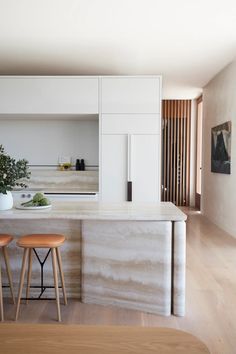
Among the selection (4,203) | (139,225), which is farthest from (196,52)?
(4,203)

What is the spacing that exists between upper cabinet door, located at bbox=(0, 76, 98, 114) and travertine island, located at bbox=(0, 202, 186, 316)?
246cm

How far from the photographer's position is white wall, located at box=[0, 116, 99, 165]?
18.9 feet

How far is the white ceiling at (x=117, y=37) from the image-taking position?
141 inches

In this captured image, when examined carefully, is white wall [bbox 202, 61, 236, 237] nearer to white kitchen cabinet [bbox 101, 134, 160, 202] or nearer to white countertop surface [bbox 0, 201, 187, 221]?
white kitchen cabinet [bbox 101, 134, 160, 202]

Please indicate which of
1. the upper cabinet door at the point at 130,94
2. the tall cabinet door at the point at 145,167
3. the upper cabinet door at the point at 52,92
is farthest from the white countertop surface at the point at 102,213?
the upper cabinet door at the point at 52,92

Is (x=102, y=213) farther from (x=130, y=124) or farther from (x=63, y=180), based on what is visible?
(x=63, y=180)

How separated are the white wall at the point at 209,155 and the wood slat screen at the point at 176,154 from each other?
1.57 meters

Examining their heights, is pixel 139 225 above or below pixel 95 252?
above

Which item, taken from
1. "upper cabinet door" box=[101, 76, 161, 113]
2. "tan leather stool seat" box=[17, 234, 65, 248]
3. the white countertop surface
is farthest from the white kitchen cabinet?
"tan leather stool seat" box=[17, 234, 65, 248]

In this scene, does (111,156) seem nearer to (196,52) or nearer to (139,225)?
(196,52)

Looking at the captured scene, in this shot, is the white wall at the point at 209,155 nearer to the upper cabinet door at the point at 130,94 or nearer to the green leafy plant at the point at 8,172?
the upper cabinet door at the point at 130,94

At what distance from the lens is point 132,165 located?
16.5ft

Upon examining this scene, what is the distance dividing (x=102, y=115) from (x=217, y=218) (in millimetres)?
3288

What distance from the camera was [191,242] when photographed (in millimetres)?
5316
